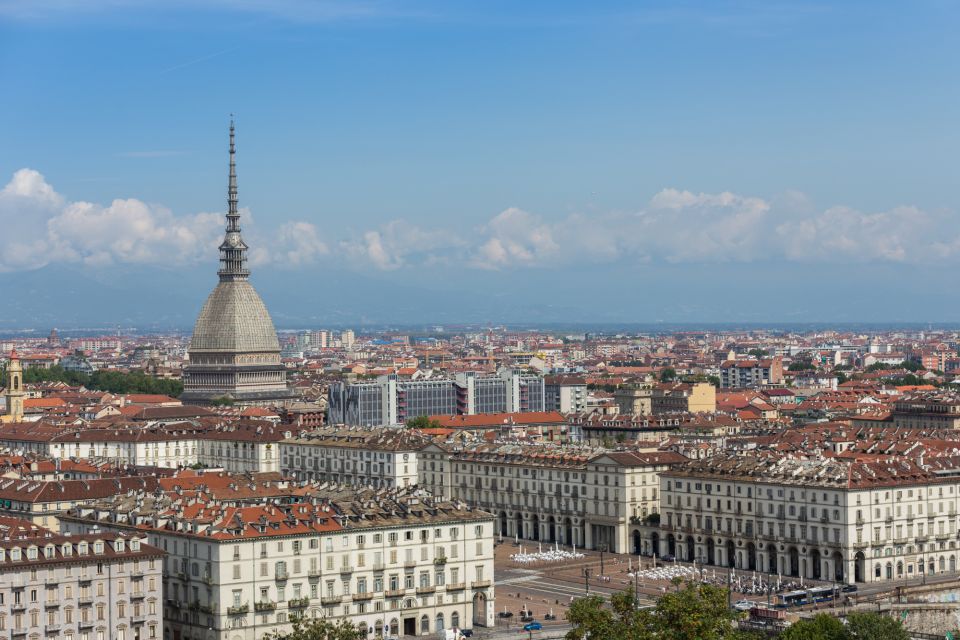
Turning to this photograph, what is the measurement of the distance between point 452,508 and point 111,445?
2246 inches

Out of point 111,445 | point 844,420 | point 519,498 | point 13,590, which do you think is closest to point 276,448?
point 111,445

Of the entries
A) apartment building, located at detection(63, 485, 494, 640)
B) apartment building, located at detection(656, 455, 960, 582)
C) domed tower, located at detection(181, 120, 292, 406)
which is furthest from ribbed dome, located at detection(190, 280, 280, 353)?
apartment building, located at detection(63, 485, 494, 640)

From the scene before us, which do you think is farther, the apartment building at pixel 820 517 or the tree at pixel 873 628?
the apartment building at pixel 820 517

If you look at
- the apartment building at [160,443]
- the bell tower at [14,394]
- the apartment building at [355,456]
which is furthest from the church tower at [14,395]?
the apartment building at [355,456]

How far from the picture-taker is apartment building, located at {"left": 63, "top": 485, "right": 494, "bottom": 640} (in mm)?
61812

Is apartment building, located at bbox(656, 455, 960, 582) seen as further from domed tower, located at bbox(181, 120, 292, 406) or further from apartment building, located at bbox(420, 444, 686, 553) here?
domed tower, located at bbox(181, 120, 292, 406)

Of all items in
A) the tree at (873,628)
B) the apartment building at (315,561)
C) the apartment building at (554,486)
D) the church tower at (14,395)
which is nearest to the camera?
the tree at (873,628)

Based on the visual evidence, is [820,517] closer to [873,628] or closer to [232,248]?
[873,628]

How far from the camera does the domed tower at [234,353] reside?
177 m

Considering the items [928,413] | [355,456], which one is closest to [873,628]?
[355,456]

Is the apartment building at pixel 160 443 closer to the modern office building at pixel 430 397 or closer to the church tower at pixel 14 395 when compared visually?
the church tower at pixel 14 395

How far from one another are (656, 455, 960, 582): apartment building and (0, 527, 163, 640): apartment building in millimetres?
32463

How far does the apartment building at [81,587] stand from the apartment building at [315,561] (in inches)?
89.8

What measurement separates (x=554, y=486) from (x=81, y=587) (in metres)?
39.9
